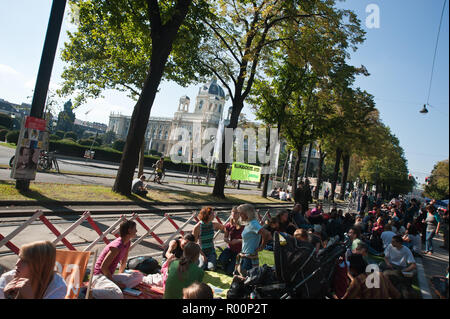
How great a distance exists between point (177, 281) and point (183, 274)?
110 millimetres

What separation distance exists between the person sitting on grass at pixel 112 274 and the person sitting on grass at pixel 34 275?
1348 millimetres

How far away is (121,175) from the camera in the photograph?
12.8 m

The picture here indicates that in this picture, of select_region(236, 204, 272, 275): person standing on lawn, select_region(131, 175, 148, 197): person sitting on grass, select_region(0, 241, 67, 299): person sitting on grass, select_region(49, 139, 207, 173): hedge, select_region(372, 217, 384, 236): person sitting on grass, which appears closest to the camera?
select_region(0, 241, 67, 299): person sitting on grass

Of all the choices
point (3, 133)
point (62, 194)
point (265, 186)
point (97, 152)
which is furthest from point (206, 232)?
point (3, 133)

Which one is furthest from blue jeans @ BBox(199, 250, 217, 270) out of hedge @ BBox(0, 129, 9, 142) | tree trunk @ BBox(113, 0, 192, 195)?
hedge @ BBox(0, 129, 9, 142)

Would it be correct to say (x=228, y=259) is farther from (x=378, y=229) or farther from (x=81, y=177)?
(x=81, y=177)

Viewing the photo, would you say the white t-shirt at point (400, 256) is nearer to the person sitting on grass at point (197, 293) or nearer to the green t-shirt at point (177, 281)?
the green t-shirt at point (177, 281)

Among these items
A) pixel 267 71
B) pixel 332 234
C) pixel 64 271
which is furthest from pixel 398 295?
pixel 267 71

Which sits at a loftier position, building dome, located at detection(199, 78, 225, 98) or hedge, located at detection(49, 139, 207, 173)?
building dome, located at detection(199, 78, 225, 98)

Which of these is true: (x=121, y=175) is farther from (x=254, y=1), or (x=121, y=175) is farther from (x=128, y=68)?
(x=254, y=1)

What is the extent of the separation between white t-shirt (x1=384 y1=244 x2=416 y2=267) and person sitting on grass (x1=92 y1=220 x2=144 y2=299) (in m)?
5.76

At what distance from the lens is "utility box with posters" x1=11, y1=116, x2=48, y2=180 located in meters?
10.0

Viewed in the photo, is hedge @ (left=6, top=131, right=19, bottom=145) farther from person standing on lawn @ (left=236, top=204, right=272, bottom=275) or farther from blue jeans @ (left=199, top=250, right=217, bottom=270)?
person standing on lawn @ (left=236, top=204, right=272, bottom=275)

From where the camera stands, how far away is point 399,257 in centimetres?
684
